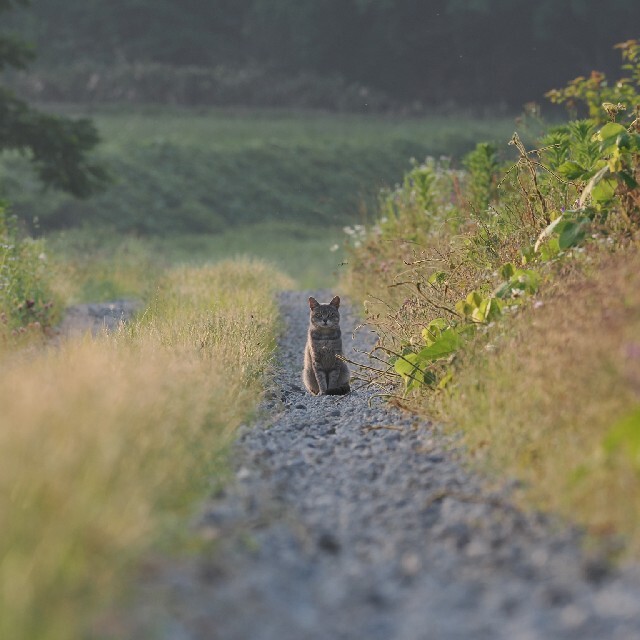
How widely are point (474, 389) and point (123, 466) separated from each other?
2197 mm

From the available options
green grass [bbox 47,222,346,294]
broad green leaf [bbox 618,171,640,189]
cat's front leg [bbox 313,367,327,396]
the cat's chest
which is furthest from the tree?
broad green leaf [bbox 618,171,640,189]

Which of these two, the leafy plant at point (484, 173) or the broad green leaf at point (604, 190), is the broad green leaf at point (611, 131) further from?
the leafy plant at point (484, 173)

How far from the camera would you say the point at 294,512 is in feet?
13.3

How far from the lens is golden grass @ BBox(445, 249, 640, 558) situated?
145 inches

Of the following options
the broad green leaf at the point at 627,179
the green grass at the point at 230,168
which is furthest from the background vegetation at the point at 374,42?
the broad green leaf at the point at 627,179

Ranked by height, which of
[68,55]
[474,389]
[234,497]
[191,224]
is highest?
[68,55]

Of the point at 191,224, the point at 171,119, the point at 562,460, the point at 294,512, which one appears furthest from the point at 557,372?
the point at 171,119

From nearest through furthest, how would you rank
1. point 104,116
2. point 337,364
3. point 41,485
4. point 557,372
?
point 41,485 < point 557,372 < point 337,364 < point 104,116

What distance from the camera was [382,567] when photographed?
137 inches

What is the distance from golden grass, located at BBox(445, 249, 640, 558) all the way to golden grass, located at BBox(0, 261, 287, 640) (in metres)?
1.27

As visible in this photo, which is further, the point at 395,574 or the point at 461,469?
the point at 461,469

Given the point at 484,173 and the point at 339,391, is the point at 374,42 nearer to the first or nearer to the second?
the point at 484,173

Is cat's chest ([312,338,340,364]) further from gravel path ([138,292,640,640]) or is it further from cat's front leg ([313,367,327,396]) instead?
gravel path ([138,292,640,640])

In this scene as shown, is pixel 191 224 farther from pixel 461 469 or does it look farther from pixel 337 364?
pixel 461 469
